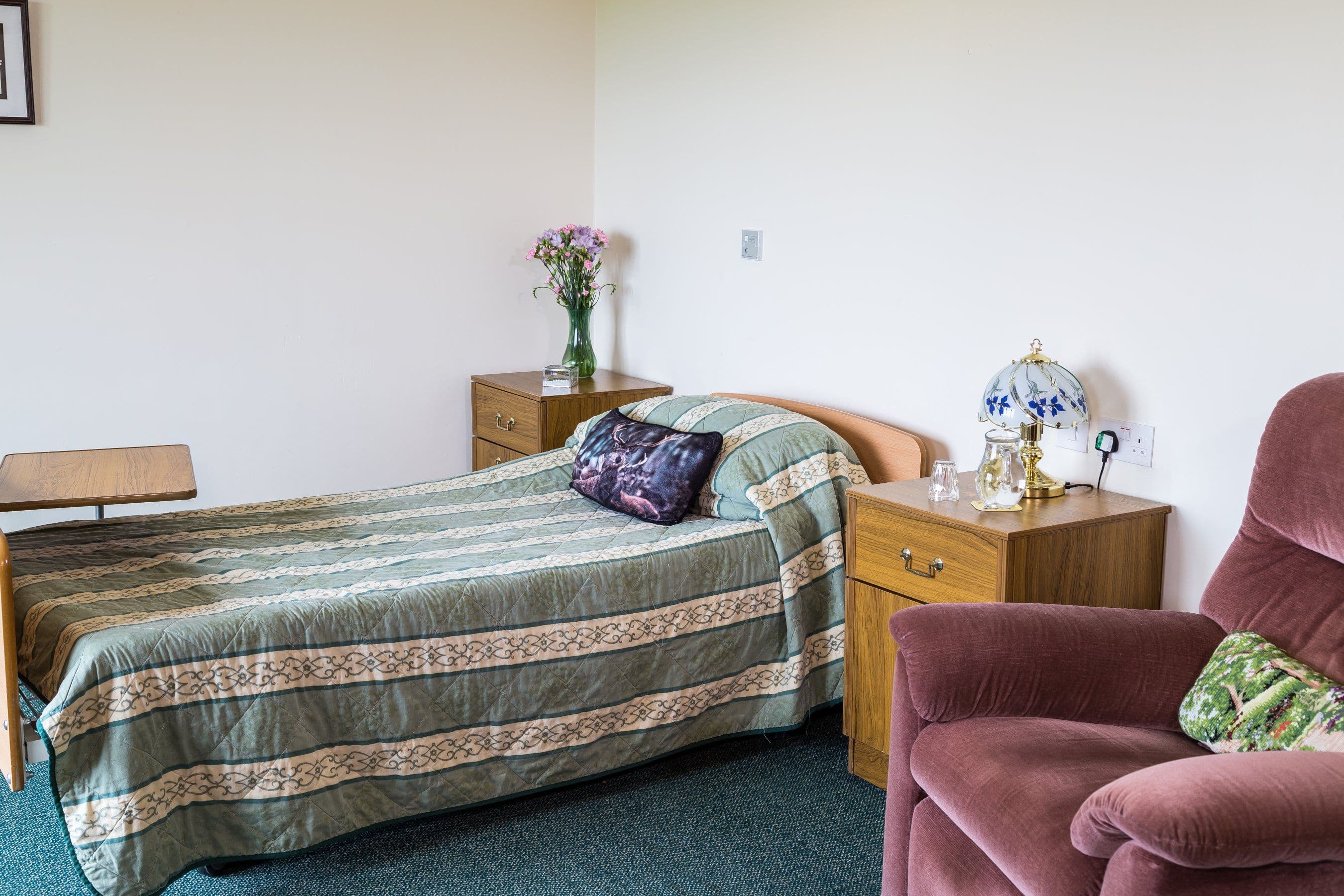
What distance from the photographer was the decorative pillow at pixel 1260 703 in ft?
5.11

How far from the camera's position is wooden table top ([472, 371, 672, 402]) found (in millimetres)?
3498

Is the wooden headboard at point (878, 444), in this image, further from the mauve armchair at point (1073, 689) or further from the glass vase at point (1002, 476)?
the mauve armchair at point (1073, 689)

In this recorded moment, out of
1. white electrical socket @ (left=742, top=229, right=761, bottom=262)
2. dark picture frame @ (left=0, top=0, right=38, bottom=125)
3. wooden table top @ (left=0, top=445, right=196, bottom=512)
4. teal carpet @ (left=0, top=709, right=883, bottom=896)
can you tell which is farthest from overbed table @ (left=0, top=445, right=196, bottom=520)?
white electrical socket @ (left=742, top=229, right=761, bottom=262)

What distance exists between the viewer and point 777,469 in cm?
273

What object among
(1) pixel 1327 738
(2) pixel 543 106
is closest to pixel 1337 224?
(1) pixel 1327 738

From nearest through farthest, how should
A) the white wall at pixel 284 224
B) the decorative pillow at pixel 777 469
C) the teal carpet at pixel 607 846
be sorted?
the teal carpet at pixel 607 846, the decorative pillow at pixel 777 469, the white wall at pixel 284 224

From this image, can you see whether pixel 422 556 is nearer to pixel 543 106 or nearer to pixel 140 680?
pixel 140 680

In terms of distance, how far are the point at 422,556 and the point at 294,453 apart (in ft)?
4.44

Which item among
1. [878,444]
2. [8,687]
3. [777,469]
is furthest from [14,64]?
[878,444]

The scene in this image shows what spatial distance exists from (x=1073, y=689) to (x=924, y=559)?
52cm

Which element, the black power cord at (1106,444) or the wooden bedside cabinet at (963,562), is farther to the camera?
the black power cord at (1106,444)

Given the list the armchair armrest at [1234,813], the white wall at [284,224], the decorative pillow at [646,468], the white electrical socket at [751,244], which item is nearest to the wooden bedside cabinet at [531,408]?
the white wall at [284,224]

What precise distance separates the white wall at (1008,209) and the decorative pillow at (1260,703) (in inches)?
21.4

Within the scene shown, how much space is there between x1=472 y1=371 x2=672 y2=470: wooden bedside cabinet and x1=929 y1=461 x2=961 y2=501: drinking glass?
147 centimetres
